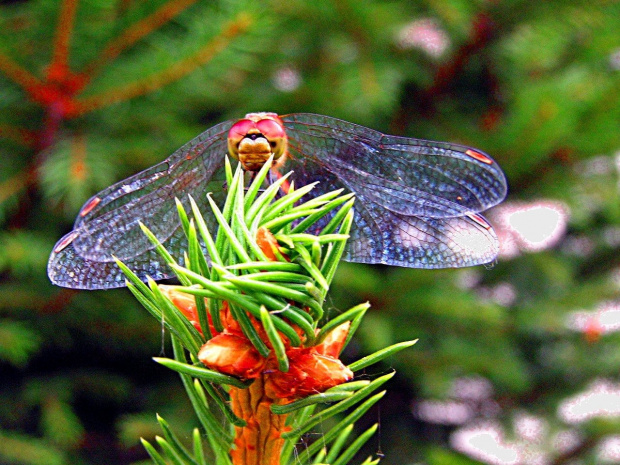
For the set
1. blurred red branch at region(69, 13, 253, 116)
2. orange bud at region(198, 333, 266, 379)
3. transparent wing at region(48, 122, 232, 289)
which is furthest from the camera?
blurred red branch at region(69, 13, 253, 116)

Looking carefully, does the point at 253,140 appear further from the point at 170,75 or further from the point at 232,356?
Answer: the point at 170,75

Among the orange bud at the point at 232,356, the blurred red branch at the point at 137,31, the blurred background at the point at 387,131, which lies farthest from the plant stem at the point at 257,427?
the blurred red branch at the point at 137,31

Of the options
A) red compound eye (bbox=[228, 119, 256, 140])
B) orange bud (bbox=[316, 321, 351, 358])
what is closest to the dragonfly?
red compound eye (bbox=[228, 119, 256, 140])

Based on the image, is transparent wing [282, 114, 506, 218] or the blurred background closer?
transparent wing [282, 114, 506, 218]

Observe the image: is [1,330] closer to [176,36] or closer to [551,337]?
[176,36]

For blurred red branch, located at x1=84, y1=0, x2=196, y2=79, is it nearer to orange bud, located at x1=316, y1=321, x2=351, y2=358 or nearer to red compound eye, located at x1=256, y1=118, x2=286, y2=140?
red compound eye, located at x1=256, y1=118, x2=286, y2=140

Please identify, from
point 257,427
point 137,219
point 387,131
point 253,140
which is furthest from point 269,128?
point 387,131
